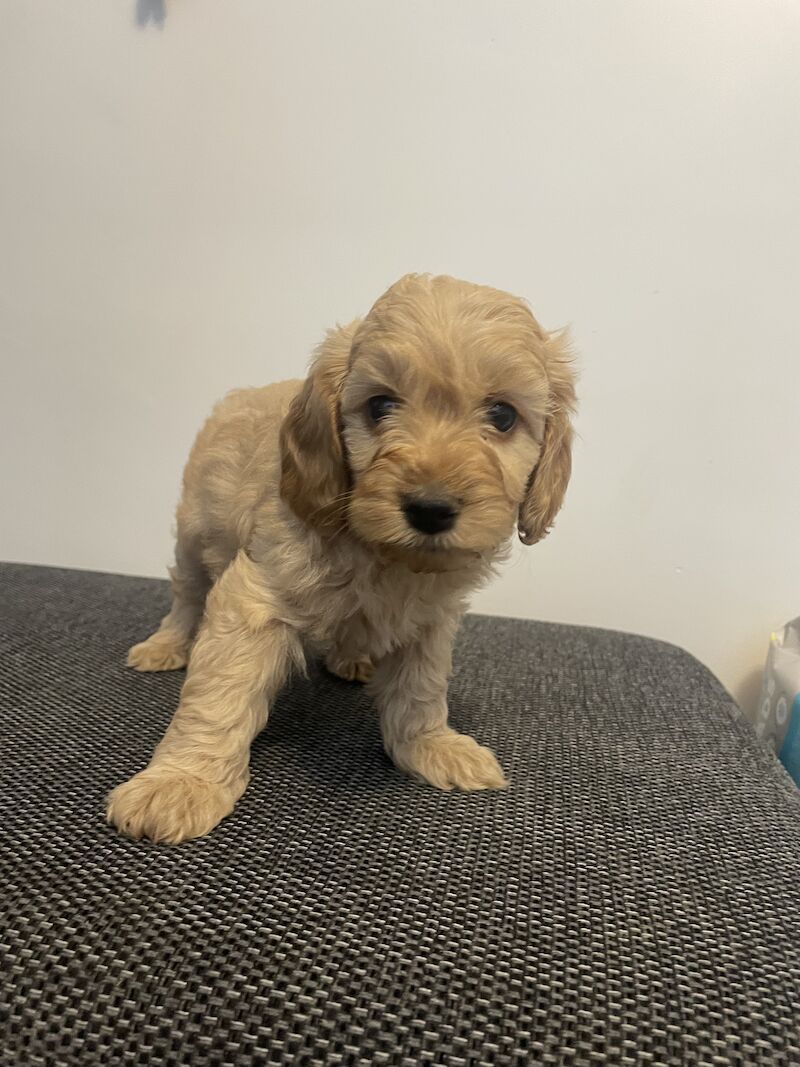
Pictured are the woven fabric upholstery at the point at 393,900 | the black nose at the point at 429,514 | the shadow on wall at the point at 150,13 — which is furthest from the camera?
the shadow on wall at the point at 150,13

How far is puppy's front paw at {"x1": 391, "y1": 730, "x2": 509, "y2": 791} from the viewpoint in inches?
55.2

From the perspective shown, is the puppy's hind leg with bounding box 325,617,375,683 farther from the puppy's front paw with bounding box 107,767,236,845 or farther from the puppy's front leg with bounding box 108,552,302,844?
the puppy's front paw with bounding box 107,767,236,845

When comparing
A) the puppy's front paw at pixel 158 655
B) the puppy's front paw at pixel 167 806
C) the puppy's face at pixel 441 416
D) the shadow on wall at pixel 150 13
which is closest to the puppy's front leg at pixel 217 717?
the puppy's front paw at pixel 167 806

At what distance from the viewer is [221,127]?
2.51 meters

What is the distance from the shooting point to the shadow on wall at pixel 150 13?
97.1 inches

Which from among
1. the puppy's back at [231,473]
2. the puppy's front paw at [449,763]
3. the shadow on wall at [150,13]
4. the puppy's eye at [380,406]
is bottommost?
the puppy's front paw at [449,763]

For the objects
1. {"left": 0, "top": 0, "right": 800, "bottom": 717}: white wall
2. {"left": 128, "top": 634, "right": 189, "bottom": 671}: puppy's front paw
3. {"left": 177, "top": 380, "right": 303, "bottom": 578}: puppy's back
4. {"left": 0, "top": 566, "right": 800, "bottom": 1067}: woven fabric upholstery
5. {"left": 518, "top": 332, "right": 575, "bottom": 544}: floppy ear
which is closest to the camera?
{"left": 0, "top": 566, "right": 800, "bottom": 1067}: woven fabric upholstery

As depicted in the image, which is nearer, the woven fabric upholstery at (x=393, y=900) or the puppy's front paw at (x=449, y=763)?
the woven fabric upholstery at (x=393, y=900)

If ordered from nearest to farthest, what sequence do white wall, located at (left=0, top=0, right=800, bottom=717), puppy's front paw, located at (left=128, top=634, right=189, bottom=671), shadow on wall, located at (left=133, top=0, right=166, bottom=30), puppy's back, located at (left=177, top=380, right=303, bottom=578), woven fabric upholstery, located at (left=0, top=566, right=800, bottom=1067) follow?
woven fabric upholstery, located at (left=0, top=566, right=800, bottom=1067)
puppy's back, located at (left=177, top=380, right=303, bottom=578)
puppy's front paw, located at (left=128, top=634, right=189, bottom=671)
white wall, located at (left=0, top=0, right=800, bottom=717)
shadow on wall, located at (left=133, top=0, right=166, bottom=30)

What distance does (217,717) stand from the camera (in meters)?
1.25

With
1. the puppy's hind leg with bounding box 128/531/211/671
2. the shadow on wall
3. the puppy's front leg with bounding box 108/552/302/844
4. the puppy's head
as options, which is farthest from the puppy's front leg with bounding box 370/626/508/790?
the shadow on wall

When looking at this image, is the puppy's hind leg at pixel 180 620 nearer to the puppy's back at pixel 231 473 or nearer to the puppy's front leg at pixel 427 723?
the puppy's back at pixel 231 473

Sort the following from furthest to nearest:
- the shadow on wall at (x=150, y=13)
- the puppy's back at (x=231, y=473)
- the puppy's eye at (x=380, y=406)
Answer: the shadow on wall at (x=150, y=13), the puppy's back at (x=231, y=473), the puppy's eye at (x=380, y=406)

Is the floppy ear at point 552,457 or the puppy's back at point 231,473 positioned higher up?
the floppy ear at point 552,457
